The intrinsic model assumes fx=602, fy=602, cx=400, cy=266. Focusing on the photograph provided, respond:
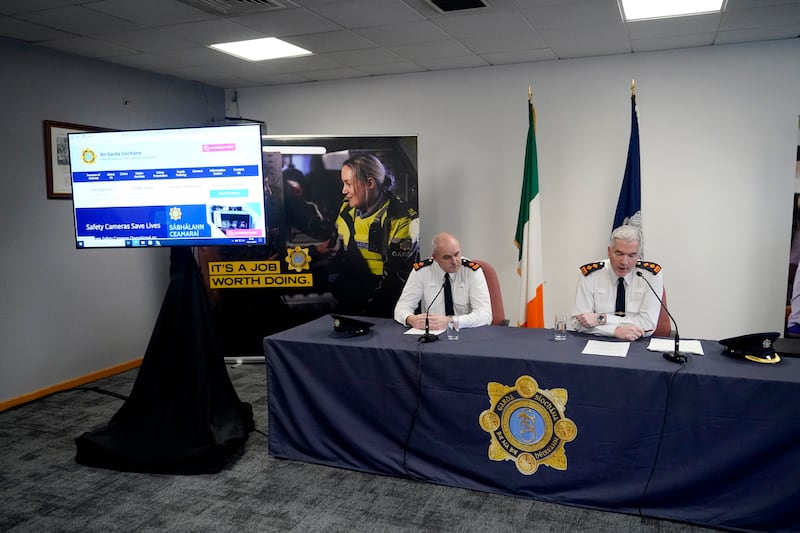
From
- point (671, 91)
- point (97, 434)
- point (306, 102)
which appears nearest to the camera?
point (97, 434)

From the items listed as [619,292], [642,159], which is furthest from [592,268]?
[642,159]

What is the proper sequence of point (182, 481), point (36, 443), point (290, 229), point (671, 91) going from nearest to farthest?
point (182, 481) → point (36, 443) → point (671, 91) → point (290, 229)

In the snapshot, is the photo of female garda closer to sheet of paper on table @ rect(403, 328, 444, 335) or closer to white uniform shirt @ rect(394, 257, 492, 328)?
white uniform shirt @ rect(394, 257, 492, 328)

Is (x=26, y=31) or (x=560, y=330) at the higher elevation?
(x=26, y=31)

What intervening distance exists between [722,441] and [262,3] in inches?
122

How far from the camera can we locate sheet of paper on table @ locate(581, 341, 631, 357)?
8.46ft

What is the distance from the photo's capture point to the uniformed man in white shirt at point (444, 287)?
3.37 m

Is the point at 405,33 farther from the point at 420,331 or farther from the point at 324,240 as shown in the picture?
the point at 420,331

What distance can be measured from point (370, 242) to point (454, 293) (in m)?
1.36

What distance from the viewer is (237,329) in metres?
5.02

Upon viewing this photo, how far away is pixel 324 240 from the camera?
4.84 metres

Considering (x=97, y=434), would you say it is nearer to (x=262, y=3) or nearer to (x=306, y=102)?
(x=262, y=3)

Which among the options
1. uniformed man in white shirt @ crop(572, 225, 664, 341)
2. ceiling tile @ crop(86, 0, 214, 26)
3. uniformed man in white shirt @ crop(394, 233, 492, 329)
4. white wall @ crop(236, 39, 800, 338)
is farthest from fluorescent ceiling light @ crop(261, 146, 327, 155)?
uniformed man in white shirt @ crop(572, 225, 664, 341)

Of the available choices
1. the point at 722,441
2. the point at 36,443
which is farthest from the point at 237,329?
the point at 722,441
